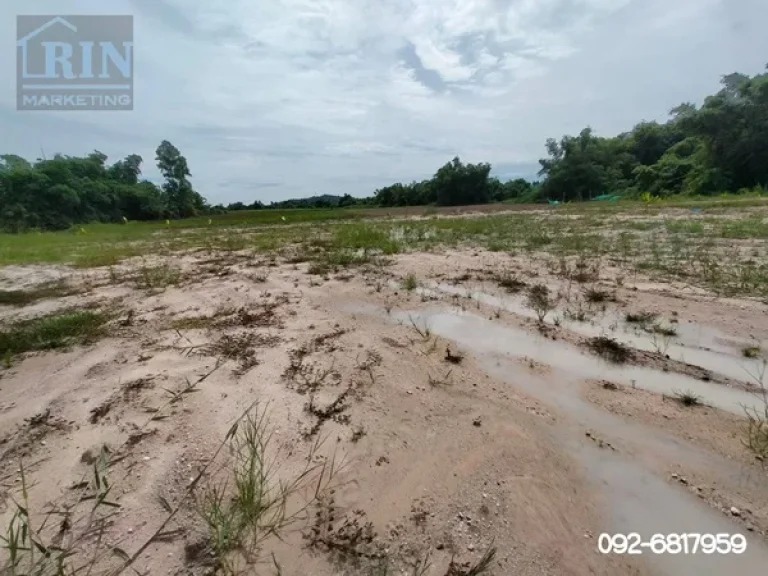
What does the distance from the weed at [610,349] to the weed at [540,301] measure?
0.67m

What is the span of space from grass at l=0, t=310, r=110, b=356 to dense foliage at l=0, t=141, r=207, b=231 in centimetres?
3147

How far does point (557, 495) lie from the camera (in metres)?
2.01

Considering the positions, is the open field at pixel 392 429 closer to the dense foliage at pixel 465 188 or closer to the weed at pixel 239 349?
the weed at pixel 239 349

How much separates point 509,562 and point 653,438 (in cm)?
140

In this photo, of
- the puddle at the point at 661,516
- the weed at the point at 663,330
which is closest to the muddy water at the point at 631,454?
the puddle at the point at 661,516

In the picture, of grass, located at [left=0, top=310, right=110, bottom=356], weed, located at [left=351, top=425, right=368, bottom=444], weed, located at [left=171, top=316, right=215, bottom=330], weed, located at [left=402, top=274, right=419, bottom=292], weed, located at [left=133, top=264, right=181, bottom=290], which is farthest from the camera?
weed, located at [left=133, top=264, right=181, bottom=290]

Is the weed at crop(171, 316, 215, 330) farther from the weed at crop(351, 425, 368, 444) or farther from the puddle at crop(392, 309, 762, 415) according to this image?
the weed at crop(351, 425, 368, 444)

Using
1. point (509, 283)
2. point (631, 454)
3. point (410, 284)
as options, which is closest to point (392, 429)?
point (631, 454)

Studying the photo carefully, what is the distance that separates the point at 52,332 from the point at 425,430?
4.49 metres

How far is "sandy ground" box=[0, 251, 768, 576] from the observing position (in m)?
1.77

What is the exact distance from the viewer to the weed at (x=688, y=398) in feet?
8.93

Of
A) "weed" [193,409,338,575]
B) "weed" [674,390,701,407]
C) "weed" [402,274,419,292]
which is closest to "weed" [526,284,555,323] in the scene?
"weed" [674,390,701,407]

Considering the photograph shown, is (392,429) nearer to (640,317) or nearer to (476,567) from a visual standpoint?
(476,567)

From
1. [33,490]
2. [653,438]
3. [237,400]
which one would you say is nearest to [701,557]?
[653,438]
